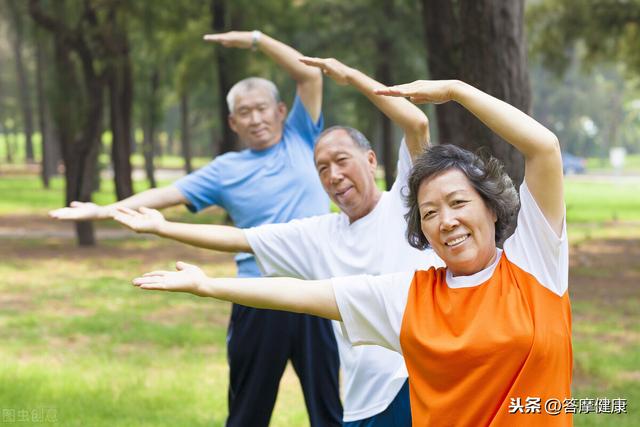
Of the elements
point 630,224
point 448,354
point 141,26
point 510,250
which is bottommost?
point 630,224

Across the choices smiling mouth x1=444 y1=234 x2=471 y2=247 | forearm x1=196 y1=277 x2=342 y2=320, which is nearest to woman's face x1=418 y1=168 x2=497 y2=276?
smiling mouth x1=444 y1=234 x2=471 y2=247

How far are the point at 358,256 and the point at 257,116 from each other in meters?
1.63

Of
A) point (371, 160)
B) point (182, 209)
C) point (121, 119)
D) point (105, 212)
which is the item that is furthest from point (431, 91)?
point (182, 209)

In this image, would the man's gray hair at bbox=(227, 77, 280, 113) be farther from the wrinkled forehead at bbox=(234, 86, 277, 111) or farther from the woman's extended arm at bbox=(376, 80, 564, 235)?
the woman's extended arm at bbox=(376, 80, 564, 235)

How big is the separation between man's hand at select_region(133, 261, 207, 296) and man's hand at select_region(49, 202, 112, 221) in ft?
4.37

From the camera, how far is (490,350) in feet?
8.41

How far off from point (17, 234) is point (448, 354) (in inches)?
711

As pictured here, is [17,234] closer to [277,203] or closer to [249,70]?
[249,70]

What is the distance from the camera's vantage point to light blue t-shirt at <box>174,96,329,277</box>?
5047mm

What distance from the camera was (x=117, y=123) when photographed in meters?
21.7

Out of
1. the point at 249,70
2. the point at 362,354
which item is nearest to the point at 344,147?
the point at 362,354

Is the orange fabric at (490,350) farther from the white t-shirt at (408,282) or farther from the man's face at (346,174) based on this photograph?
the man's face at (346,174)

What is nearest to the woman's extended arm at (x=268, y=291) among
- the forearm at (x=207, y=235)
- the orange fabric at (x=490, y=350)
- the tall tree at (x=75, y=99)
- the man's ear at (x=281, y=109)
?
the orange fabric at (x=490, y=350)

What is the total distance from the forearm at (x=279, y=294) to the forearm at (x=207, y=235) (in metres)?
0.90
